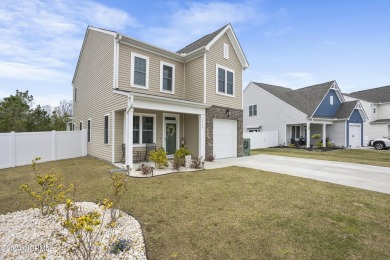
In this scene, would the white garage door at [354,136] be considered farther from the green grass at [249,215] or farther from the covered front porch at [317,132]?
the green grass at [249,215]

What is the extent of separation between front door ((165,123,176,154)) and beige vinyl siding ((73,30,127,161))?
328cm

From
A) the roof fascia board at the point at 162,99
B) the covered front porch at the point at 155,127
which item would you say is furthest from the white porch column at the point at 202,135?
the roof fascia board at the point at 162,99

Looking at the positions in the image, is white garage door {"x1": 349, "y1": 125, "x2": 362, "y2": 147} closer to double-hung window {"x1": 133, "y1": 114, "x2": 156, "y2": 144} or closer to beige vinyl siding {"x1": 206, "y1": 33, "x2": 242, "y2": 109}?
beige vinyl siding {"x1": 206, "y1": 33, "x2": 242, "y2": 109}

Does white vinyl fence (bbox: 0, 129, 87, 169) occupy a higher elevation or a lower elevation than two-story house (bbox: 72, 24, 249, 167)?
lower

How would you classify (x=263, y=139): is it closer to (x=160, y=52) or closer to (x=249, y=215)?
(x=160, y=52)

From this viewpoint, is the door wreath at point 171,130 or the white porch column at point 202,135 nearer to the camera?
the white porch column at point 202,135

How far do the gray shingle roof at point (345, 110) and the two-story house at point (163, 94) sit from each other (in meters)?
16.7

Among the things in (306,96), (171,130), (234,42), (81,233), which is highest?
(234,42)

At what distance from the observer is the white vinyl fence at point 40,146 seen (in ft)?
33.2

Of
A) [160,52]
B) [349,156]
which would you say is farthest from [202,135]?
[349,156]

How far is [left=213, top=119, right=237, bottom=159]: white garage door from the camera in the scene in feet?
41.8

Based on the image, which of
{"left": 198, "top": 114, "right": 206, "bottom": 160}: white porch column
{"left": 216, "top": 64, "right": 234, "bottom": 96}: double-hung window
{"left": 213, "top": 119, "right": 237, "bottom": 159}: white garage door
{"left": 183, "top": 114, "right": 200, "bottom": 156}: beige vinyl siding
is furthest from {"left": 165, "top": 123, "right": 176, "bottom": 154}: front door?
{"left": 216, "top": 64, "right": 234, "bottom": 96}: double-hung window

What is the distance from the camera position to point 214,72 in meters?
12.6

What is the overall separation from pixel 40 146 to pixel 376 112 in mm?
40933
